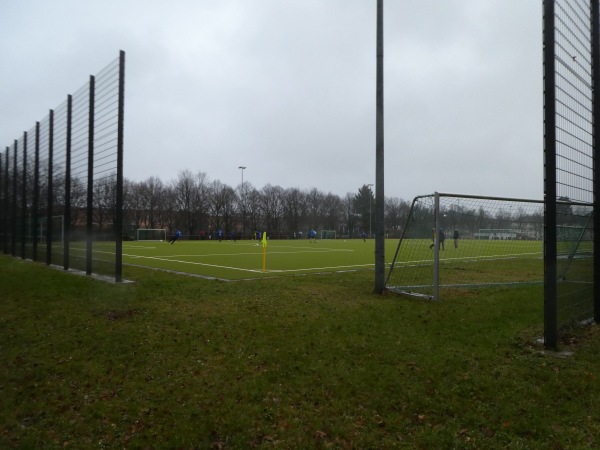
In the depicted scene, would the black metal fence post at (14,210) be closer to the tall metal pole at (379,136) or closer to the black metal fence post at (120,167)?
the black metal fence post at (120,167)

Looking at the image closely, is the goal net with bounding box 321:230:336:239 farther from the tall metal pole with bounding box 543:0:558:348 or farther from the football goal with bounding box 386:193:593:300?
the tall metal pole with bounding box 543:0:558:348

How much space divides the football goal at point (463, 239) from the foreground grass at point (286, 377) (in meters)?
1.91

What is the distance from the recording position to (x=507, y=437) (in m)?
3.43

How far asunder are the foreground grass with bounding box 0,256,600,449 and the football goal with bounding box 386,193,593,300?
191 centimetres

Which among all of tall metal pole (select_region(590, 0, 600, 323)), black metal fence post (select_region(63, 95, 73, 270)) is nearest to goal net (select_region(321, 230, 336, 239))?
black metal fence post (select_region(63, 95, 73, 270))

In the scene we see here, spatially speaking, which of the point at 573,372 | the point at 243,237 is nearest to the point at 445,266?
the point at 573,372

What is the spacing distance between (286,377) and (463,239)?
739 cm

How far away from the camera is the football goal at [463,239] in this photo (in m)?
9.00

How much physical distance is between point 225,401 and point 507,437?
2.37 m

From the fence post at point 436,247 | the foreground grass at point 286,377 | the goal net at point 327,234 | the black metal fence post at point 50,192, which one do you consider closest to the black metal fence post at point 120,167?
the foreground grass at point 286,377

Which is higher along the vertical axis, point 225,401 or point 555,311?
point 555,311

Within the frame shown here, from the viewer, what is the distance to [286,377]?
4570mm

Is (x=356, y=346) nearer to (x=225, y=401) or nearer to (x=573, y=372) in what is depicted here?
(x=225, y=401)

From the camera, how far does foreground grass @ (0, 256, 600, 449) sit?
3.54m
